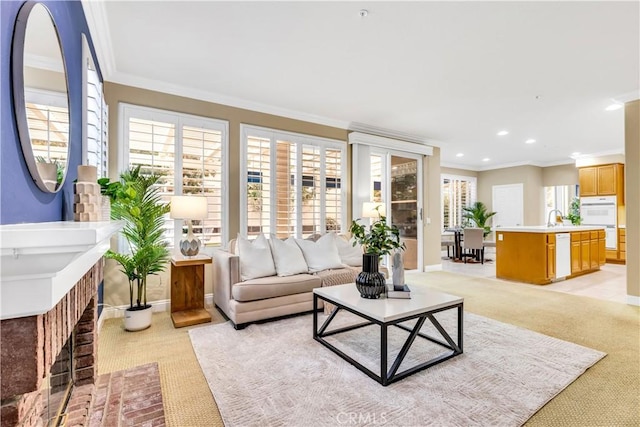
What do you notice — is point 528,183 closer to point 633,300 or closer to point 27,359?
point 633,300

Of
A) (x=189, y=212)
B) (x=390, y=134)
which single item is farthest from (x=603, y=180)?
(x=189, y=212)

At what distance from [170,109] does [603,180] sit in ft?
30.4

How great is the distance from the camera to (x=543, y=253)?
501 cm

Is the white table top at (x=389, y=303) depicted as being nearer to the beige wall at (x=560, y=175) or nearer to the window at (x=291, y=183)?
the window at (x=291, y=183)

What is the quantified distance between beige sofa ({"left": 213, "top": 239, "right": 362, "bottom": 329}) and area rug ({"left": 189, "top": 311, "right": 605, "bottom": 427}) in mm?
201

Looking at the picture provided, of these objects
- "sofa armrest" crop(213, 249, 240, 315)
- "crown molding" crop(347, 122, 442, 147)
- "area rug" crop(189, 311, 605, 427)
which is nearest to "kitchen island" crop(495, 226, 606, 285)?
"crown molding" crop(347, 122, 442, 147)

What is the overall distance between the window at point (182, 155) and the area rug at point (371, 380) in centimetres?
145

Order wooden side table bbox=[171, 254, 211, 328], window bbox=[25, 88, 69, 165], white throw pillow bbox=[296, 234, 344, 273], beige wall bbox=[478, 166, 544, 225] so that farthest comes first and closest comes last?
beige wall bbox=[478, 166, 544, 225] → white throw pillow bbox=[296, 234, 344, 273] → wooden side table bbox=[171, 254, 211, 328] → window bbox=[25, 88, 69, 165]

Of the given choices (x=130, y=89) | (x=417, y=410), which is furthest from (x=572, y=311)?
(x=130, y=89)

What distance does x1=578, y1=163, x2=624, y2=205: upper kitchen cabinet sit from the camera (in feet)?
23.6

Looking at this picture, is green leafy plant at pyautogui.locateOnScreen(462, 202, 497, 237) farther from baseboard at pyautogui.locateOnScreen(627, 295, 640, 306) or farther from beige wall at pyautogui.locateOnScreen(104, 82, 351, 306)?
beige wall at pyautogui.locateOnScreen(104, 82, 351, 306)

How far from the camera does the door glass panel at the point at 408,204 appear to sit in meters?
5.98

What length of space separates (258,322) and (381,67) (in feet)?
9.65

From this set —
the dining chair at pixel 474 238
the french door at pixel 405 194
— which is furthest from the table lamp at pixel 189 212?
the dining chair at pixel 474 238
